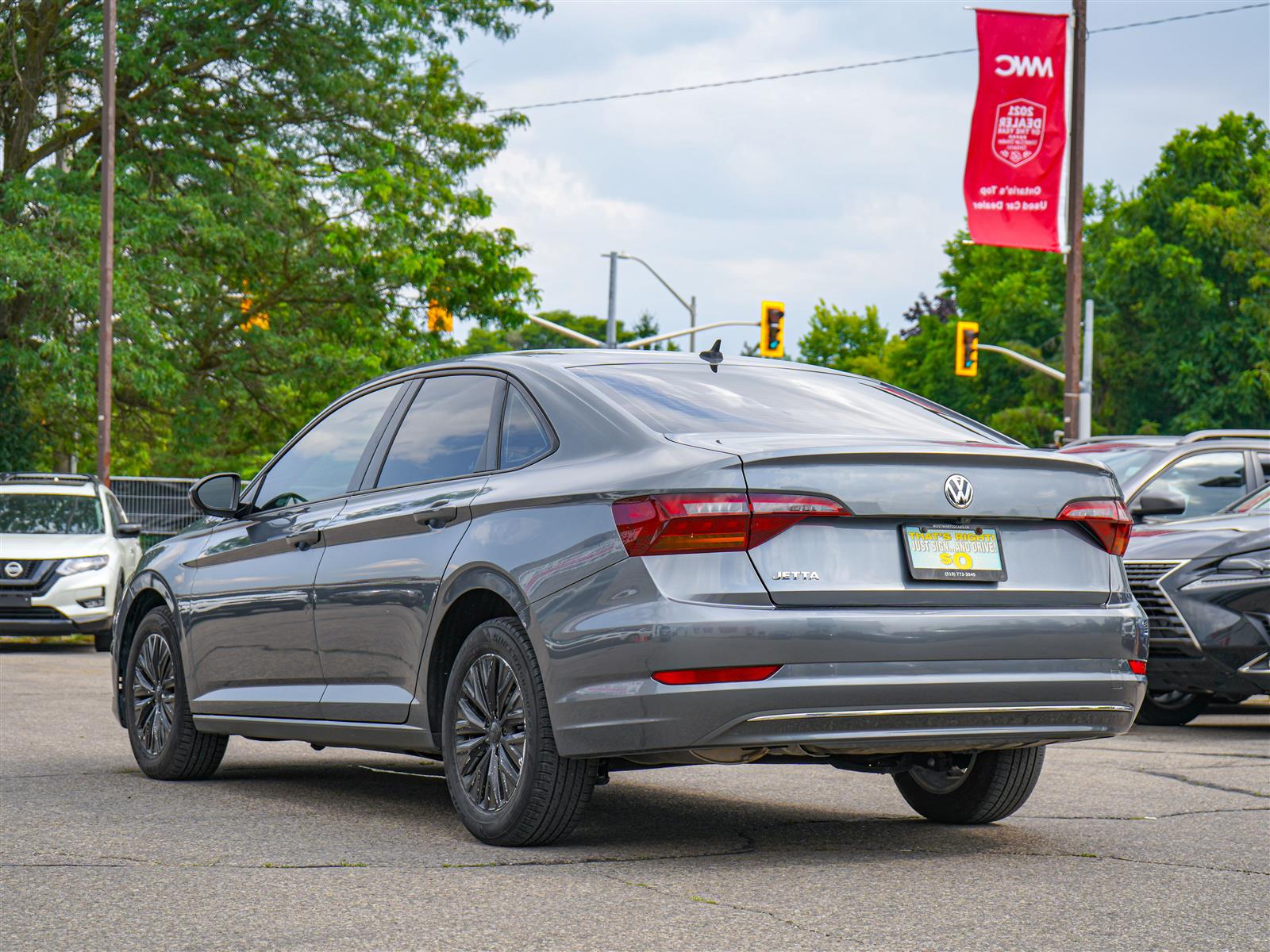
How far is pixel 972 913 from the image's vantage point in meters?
4.84

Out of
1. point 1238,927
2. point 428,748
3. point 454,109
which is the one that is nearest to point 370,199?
point 454,109

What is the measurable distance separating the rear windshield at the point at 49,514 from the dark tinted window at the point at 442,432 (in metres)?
12.3

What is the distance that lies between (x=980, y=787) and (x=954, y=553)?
137 centimetres

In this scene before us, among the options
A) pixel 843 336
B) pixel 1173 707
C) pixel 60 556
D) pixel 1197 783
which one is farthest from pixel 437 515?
pixel 843 336

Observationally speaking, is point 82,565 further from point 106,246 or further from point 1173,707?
point 1173,707

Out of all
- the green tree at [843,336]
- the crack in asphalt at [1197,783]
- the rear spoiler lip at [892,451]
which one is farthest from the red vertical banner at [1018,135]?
the green tree at [843,336]

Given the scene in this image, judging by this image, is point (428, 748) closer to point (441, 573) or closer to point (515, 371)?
point (441, 573)

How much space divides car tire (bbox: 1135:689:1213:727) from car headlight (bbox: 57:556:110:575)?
34.4 feet

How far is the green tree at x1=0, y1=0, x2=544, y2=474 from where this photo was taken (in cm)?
2675

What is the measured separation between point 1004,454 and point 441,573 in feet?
6.33

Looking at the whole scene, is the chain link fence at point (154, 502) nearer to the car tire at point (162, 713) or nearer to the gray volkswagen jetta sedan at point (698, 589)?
the car tire at point (162, 713)

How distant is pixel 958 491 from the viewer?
551 centimetres

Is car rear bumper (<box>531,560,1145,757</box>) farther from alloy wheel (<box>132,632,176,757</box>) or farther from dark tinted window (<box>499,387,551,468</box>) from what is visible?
alloy wheel (<box>132,632,176,757</box>)

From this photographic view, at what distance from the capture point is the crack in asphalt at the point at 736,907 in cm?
452
